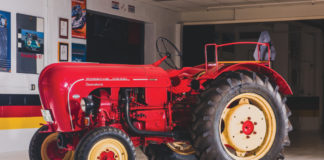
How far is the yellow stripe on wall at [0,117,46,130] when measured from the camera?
269 inches

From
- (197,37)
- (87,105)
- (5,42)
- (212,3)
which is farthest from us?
(197,37)

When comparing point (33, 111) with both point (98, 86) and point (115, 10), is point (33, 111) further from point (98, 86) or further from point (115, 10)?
point (98, 86)

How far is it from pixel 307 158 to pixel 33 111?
4.03m

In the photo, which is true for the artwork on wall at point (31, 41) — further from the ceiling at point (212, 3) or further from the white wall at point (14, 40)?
the ceiling at point (212, 3)

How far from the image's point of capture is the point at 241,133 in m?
4.24

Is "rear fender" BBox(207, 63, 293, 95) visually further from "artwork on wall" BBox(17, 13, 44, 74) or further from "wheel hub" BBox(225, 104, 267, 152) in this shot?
"artwork on wall" BBox(17, 13, 44, 74)

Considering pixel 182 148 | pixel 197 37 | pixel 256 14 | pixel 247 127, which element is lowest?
pixel 182 148

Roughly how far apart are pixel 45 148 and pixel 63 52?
12.6 feet

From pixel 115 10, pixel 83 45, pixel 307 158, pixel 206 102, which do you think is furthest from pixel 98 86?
pixel 115 10

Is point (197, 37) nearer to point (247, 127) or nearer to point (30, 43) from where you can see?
point (30, 43)

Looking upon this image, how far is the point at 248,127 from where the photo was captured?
4.26 meters

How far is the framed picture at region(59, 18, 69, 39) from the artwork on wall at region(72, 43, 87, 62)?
294 mm

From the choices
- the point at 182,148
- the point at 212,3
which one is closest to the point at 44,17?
the point at 182,148

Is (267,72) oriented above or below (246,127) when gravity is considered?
above
